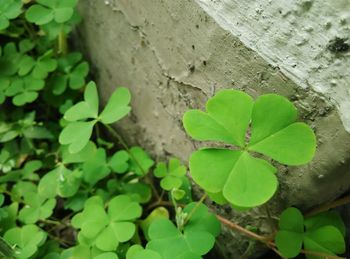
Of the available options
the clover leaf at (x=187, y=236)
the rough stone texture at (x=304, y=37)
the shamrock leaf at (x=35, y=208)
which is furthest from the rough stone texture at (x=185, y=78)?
the shamrock leaf at (x=35, y=208)

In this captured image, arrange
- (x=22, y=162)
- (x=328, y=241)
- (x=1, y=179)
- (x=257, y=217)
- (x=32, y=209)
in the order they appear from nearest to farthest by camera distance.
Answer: (x=328, y=241), (x=257, y=217), (x=32, y=209), (x=1, y=179), (x=22, y=162)

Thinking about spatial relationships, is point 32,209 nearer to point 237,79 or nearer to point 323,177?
point 237,79

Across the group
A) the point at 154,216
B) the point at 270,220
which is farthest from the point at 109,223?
the point at 270,220

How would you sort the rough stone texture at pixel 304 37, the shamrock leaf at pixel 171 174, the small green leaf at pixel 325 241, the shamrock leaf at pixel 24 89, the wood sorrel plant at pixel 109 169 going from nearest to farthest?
the rough stone texture at pixel 304 37 < the wood sorrel plant at pixel 109 169 < the small green leaf at pixel 325 241 < the shamrock leaf at pixel 171 174 < the shamrock leaf at pixel 24 89

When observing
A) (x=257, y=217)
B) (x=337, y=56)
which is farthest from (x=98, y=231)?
(x=337, y=56)

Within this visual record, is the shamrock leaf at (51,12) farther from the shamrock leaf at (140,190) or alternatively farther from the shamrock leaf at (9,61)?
the shamrock leaf at (140,190)

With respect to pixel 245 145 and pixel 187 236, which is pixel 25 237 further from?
pixel 245 145
